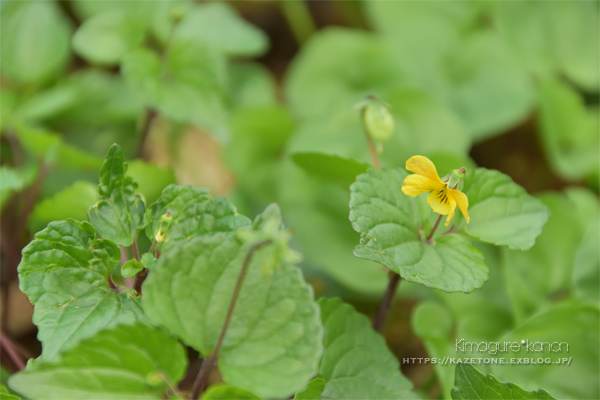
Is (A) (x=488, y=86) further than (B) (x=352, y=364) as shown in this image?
Yes

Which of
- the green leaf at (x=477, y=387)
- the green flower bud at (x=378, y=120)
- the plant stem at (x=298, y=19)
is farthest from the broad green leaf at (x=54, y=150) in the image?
the plant stem at (x=298, y=19)

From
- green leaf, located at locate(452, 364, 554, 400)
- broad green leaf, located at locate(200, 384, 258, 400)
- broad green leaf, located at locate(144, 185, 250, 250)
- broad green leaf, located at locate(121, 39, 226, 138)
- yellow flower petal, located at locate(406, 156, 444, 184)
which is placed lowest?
green leaf, located at locate(452, 364, 554, 400)

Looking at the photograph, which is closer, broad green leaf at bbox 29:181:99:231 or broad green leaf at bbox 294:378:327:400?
broad green leaf at bbox 294:378:327:400

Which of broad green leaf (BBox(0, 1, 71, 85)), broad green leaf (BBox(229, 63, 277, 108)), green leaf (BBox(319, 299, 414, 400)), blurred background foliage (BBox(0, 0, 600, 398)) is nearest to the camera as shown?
green leaf (BBox(319, 299, 414, 400))

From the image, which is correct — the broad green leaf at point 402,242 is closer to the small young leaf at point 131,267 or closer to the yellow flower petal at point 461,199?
the yellow flower petal at point 461,199

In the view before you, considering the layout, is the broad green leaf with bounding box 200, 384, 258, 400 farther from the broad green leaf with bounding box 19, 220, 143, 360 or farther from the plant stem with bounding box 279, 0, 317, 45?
the plant stem with bounding box 279, 0, 317, 45

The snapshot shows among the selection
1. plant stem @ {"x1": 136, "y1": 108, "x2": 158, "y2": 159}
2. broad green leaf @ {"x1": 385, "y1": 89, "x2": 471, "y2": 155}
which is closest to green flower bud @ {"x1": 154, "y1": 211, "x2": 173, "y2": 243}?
plant stem @ {"x1": 136, "y1": 108, "x2": 158, "y2": 159}

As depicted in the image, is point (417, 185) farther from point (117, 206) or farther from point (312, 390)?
point (117, 206)

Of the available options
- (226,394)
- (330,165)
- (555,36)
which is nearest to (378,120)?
(330,165)
